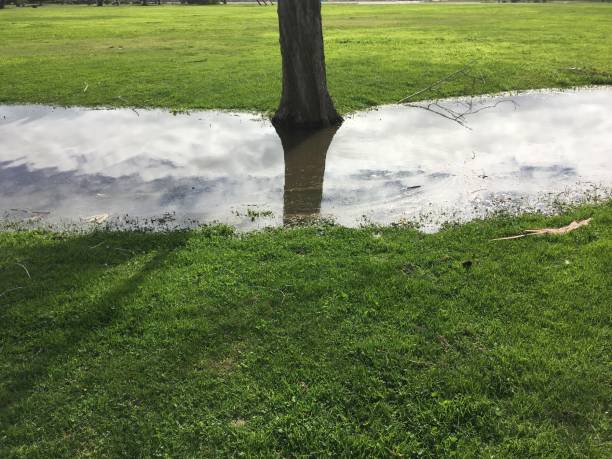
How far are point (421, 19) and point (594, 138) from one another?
2599cm

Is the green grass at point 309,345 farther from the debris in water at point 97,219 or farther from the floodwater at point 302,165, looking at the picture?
the floodwater at point 302,165

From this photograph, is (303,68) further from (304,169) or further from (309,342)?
(309,342)

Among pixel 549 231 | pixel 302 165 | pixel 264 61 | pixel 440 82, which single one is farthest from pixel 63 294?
pixel 264 61

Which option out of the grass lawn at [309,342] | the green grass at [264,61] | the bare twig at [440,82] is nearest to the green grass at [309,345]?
the grass lawn at [309,342]

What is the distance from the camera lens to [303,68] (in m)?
10.8

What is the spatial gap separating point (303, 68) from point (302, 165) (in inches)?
107

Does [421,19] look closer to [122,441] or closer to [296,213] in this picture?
[296,213]

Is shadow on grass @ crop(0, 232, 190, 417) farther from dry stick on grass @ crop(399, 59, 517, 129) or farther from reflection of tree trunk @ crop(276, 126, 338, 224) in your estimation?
dry stick on grass @ crop(399, 59, 517, 129)

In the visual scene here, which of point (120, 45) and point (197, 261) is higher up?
point (120, 45)

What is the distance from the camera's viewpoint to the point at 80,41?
25.3 metres

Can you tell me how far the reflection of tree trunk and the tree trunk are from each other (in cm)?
33

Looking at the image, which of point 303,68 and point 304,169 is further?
point 303,68

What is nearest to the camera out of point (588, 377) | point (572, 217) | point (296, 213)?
point (588, 377)

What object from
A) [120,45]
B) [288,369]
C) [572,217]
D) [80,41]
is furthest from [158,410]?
[80,41]
